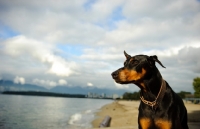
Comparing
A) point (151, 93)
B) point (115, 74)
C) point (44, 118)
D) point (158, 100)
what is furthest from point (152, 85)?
point (44, 118)

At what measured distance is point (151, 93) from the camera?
4371 millimetres

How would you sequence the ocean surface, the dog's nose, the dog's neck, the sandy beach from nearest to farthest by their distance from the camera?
1. the dog's nose
2. the dog's neck
3. the sandy beach
4. the ocean surface

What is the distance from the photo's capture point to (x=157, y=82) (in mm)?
4379

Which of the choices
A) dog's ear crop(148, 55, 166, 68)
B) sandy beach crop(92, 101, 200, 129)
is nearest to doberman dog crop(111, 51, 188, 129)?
dog's ear crop(148, 55, 166, 68)

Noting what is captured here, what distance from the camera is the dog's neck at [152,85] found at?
4.29m

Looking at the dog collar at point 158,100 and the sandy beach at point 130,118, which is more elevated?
the dog collar at point 158,100

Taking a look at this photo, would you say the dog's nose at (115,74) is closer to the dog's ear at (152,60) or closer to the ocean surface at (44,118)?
the dog's ear at (152,60)

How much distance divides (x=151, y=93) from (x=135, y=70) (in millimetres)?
682

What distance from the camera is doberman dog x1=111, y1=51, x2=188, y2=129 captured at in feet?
13.5

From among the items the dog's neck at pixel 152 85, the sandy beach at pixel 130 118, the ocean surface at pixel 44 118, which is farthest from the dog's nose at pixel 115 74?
the ocean surface at pixel 44 118

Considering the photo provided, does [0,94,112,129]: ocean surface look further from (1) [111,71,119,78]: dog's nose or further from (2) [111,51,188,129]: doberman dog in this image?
(1) [111,71,119,78]: dog's nose

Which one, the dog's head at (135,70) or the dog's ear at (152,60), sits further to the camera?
the dog's ear at (152,60)

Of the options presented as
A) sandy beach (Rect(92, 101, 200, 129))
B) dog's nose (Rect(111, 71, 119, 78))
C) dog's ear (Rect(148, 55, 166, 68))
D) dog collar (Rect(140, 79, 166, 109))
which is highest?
dog's ear (Rect(148, 55, 166, 68))

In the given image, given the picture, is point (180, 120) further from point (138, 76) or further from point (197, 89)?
point (197, 89)
